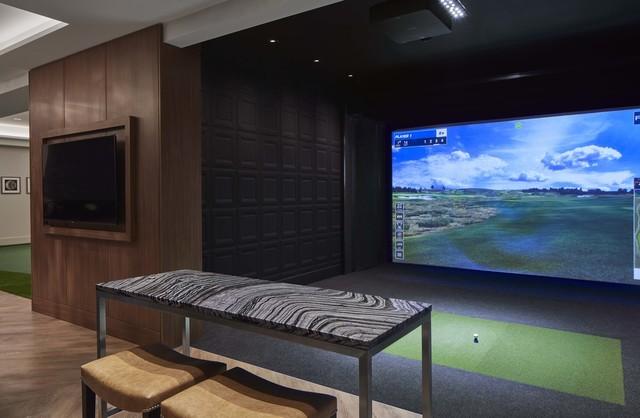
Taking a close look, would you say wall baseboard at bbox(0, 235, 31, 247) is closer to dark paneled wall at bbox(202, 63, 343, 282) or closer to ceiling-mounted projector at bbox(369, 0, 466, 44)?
dark paneled wall at bbox(202, 63, 343, 282)

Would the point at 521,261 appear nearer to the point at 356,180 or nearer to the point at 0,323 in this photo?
the point at 356,180

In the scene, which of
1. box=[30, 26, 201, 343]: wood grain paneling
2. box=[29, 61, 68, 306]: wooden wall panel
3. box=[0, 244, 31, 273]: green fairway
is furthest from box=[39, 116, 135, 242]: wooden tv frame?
box=[0, 244, 31, 273]: green fairway

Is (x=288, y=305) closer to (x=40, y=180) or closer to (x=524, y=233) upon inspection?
(x=40, y=180)

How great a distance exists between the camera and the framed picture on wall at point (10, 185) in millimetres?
10000

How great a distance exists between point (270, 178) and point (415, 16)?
2472mm

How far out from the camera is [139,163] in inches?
134

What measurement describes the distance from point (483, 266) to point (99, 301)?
5261 mm

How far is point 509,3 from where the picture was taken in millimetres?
3527

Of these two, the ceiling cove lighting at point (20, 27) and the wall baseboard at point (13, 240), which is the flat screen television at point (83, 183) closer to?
the ceiling cove lighting at point (20, 27)

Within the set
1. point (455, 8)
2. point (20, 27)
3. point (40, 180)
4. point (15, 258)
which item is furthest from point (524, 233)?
point (15, 258)

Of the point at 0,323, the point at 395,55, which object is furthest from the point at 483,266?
the point at 0,323

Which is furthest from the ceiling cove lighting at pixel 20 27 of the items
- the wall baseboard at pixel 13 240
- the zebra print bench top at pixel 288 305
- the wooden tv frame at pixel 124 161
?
the wall baseboard at pixel 13 240

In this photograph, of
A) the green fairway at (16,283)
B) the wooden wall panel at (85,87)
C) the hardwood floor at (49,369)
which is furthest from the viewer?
the green fairway at (16,283)

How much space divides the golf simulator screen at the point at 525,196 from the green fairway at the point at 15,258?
630 cm
